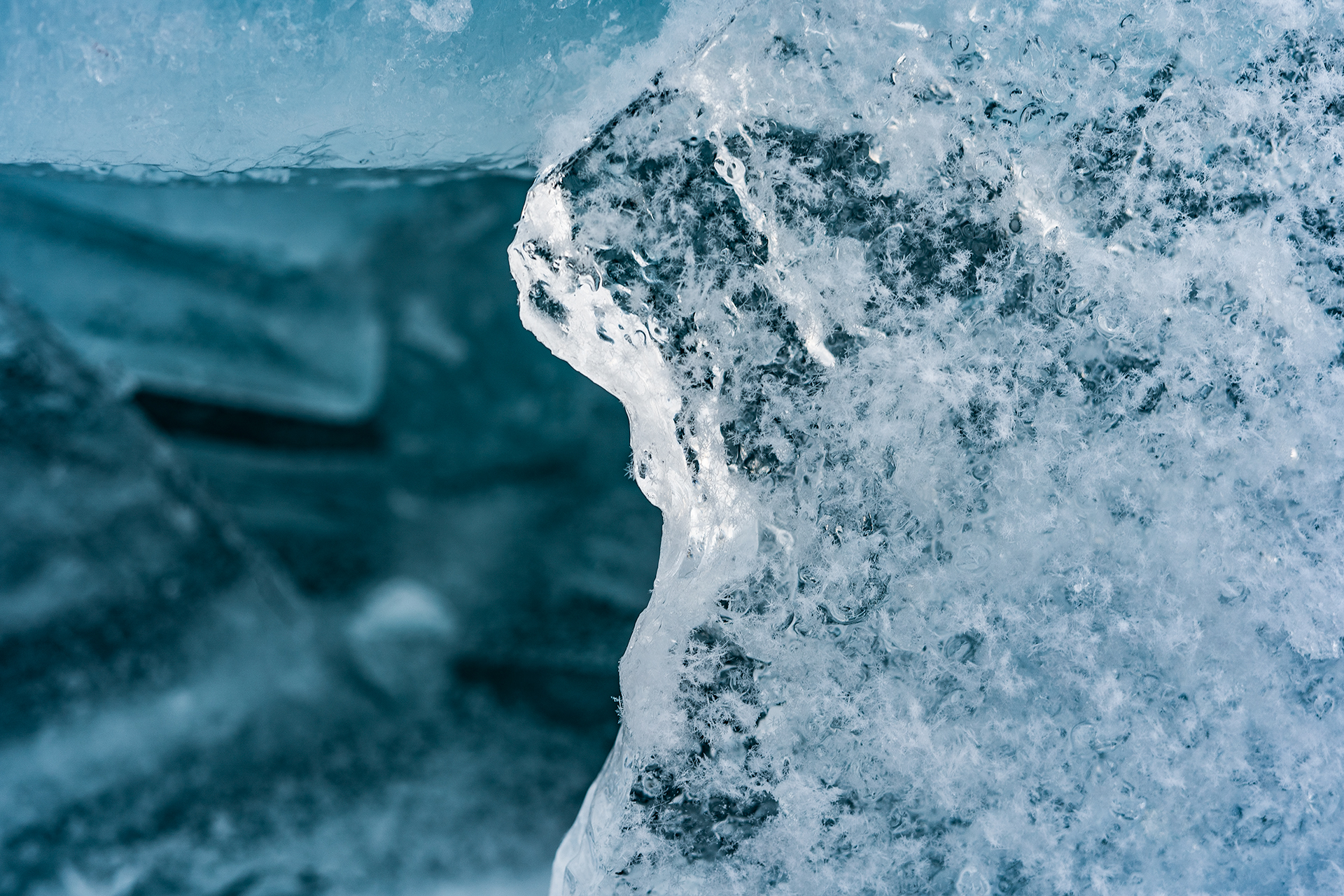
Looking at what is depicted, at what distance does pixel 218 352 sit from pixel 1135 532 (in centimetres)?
114

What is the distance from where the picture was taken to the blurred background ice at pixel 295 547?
3.28 feet

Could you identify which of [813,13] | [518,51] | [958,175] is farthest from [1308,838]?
[518,51]

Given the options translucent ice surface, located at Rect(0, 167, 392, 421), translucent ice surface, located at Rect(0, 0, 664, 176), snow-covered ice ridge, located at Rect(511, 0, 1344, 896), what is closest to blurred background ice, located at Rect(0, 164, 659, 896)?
translucent ice surface, located at Rect(0, 167, 392, 421)

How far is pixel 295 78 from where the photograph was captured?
1.97 feet

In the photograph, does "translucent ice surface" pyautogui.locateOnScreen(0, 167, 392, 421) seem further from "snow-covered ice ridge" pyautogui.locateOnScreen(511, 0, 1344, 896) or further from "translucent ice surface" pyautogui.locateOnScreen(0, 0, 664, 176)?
"snow-covered ice ridge" pyautogui.locateOnScreen(511, 0, 1344, 896)

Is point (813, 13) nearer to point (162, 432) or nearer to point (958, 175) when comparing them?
point (958, 175)

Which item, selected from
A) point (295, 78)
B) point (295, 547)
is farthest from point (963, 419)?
point (295, 547)

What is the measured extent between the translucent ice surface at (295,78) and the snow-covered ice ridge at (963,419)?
93 mm

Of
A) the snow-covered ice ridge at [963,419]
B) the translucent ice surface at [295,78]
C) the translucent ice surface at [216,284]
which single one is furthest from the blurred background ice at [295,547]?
the snow-covered ice ridge at [963,419]

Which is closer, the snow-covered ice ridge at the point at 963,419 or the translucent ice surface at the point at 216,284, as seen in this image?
the snow-covered ice ridge at the point at 963,419

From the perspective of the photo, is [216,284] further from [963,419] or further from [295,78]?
[963,419]

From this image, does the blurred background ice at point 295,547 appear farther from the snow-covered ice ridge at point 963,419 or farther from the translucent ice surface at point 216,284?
the snow-covered ice ridge at point 963,419

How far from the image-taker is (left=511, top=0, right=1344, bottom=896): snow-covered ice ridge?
1.78 ft

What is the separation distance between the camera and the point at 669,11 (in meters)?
0.58
